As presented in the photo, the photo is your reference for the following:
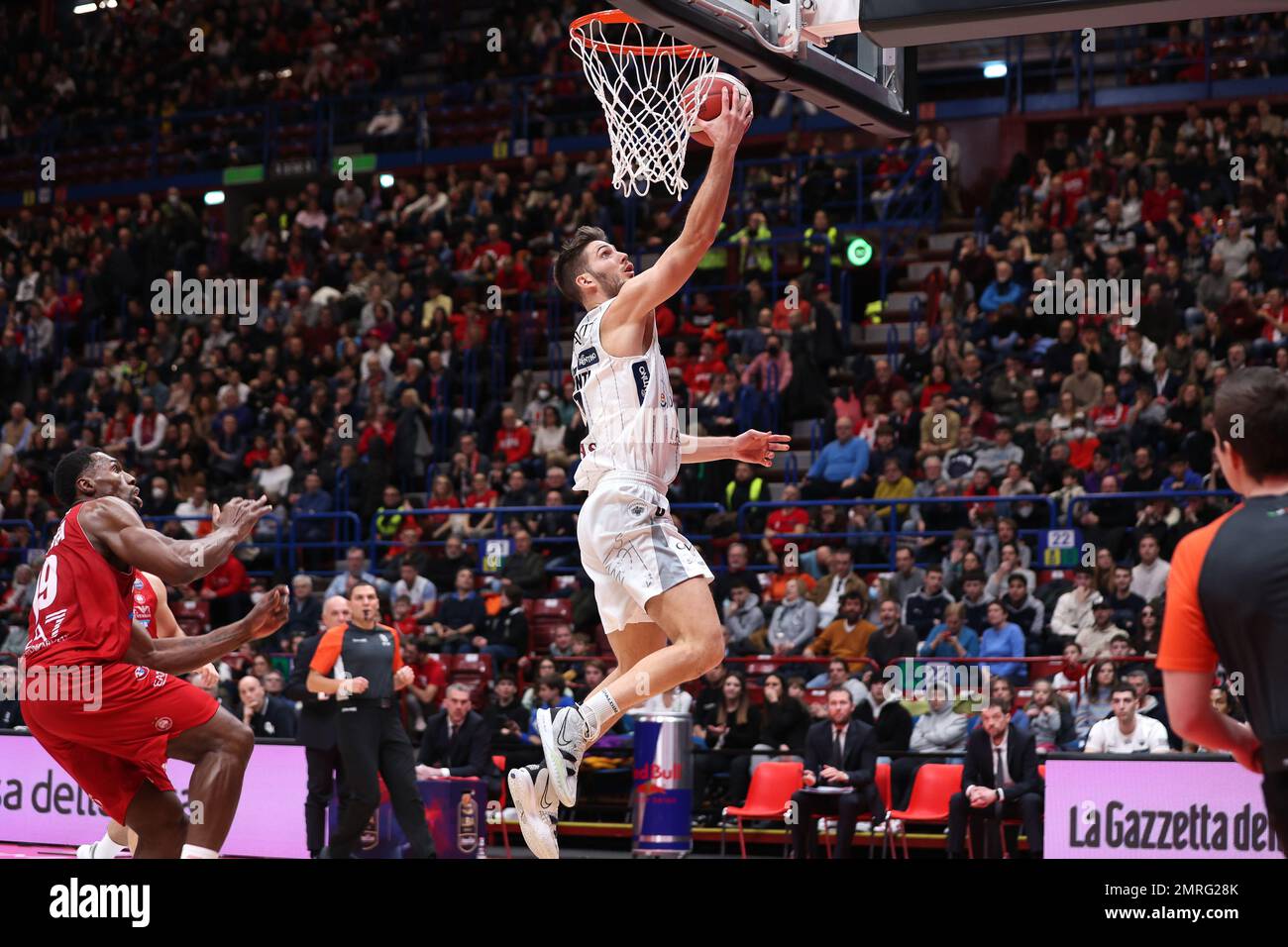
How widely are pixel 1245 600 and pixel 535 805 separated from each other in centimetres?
324

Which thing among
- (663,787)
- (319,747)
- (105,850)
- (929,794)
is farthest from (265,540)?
(105,850)

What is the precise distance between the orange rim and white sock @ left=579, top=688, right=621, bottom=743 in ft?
10.1

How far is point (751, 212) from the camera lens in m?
19.2

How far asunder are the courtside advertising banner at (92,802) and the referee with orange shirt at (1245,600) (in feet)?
31.4

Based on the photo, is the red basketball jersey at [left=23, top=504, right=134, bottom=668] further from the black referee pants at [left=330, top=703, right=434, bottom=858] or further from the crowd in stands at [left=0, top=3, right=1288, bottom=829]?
the crowd in stands at [left=0, top=3, right=1288, bottom=829]

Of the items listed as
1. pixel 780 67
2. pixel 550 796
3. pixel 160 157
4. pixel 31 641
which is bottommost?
pixel 550 796

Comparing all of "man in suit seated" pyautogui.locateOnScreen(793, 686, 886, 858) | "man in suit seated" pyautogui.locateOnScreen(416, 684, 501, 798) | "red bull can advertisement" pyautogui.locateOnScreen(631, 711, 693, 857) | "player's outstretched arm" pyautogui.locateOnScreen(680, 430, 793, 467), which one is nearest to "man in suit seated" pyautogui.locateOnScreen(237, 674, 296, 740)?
"man in suit seated" pyautogui.locateOnScreen(416, 684, 501, 798)

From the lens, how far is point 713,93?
6559mm

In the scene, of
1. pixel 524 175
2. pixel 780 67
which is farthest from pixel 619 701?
pixel 524 175

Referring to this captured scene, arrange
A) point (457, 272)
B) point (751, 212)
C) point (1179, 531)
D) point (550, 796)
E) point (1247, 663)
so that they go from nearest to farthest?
1. point (1247, 663)
2. point (550, 796)
3. point (1179, 531)
4. point (751, 212)
5. point (457, 272)

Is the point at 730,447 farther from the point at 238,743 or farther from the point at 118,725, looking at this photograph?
the point at 118,725

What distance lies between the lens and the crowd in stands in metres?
13.5
